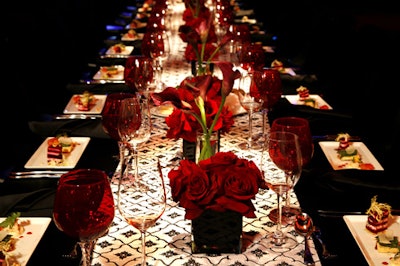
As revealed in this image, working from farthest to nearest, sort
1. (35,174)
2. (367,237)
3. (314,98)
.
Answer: (314,98) → (35,174) → (367,237)

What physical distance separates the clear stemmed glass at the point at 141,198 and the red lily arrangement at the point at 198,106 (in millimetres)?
406

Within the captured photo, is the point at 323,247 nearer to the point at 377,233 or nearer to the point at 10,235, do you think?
the point at 377,233

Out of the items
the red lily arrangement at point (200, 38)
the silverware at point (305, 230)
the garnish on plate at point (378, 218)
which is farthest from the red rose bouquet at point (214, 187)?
the red lily arrangement at point (200, 38)

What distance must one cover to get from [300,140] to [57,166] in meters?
1.12

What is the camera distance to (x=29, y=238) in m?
1.96

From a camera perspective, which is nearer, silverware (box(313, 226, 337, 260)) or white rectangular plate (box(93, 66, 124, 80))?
silverware (box(313, 226, 337, 260))

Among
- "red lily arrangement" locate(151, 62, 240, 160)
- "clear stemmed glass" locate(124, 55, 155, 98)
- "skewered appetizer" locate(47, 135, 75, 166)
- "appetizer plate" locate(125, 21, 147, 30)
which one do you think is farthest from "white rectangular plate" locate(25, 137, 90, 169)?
"appetizer plate" locate(125, 21, 147, 30)

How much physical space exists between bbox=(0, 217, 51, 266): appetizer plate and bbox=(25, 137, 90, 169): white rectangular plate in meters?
0.51

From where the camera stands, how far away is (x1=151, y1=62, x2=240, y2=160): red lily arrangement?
1.96 m

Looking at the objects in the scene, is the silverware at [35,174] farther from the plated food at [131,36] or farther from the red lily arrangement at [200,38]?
the plated food at [131,36]

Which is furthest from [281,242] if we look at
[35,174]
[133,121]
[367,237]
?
[35,174]

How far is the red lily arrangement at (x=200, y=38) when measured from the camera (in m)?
3.07

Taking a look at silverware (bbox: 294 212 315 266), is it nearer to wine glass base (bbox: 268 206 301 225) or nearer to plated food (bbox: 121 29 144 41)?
wine glass base (bbox: 268 206 301 225)

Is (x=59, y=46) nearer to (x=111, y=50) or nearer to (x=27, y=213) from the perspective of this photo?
(x=111, y=50)
